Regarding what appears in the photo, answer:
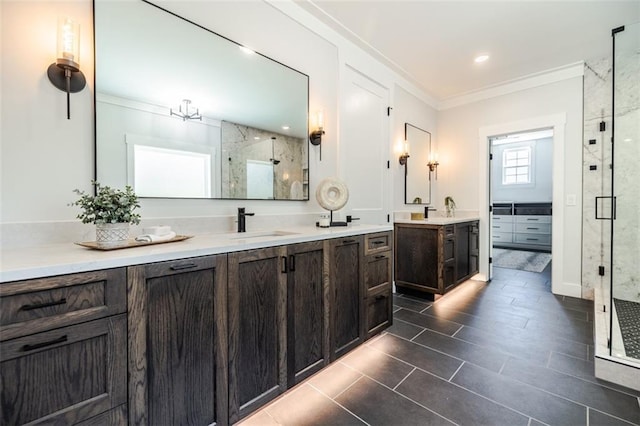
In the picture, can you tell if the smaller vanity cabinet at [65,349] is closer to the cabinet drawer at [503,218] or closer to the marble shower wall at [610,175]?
the marble shower wall at [610,175]

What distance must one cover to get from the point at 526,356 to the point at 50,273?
2843mm

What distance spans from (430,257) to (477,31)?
245 centimetres

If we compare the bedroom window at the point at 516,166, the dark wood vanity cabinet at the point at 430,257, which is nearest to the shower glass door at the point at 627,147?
the dark wood vanity cabinet at the point at 430,257

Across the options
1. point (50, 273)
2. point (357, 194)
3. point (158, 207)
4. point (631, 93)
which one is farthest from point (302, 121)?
point (631, 93)

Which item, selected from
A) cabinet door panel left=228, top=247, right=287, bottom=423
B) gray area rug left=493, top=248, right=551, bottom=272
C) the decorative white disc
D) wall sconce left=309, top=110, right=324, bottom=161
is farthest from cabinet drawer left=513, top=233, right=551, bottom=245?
cabinet door panel left=228, top=247, right=287, bottom=423

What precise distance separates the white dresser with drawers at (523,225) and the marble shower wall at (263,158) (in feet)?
21.3

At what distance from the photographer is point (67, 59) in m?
1.27

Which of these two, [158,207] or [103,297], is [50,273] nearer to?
[103,297]

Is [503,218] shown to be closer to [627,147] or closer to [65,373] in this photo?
[627,147]

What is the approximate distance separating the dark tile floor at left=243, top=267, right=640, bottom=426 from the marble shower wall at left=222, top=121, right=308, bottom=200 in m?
1.41

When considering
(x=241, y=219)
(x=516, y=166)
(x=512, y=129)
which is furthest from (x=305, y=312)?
(x=516, y=166)

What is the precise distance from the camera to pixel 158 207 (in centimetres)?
162

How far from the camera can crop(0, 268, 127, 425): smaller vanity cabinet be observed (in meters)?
0.80

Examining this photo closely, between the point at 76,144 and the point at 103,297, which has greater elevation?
the point at 76,144
